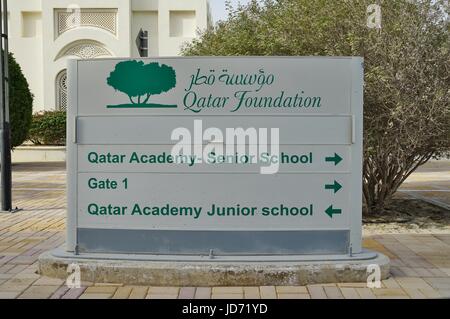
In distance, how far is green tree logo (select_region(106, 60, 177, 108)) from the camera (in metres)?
5.36

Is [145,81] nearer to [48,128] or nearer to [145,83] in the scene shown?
[145,83]

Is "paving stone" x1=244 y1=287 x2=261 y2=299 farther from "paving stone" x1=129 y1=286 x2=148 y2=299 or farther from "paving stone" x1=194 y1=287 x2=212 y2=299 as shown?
"paving stone" x1=129 y1=286 x2=148 y2=299

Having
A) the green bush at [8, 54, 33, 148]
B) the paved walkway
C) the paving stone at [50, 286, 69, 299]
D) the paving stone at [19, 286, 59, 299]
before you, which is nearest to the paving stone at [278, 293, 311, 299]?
the paved walkway

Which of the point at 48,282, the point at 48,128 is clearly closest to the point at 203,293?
the point at 48,282

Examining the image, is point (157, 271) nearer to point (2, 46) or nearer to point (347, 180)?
point (347, 180)

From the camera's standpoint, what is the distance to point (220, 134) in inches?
209

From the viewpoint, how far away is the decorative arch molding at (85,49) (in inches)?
1197

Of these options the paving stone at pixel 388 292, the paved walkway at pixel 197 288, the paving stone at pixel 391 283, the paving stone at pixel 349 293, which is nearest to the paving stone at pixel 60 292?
the paved walkway at pixel 197 288

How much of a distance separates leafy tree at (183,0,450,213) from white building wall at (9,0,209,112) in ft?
73.5

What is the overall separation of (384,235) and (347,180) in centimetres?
278

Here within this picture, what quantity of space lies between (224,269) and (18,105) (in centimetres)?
1817

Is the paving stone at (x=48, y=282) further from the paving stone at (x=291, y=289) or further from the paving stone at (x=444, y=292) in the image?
the paving stone at (x=444, y=292)

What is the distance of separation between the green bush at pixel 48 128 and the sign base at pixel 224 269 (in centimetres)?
2258

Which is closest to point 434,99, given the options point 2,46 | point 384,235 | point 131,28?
point 384,235
